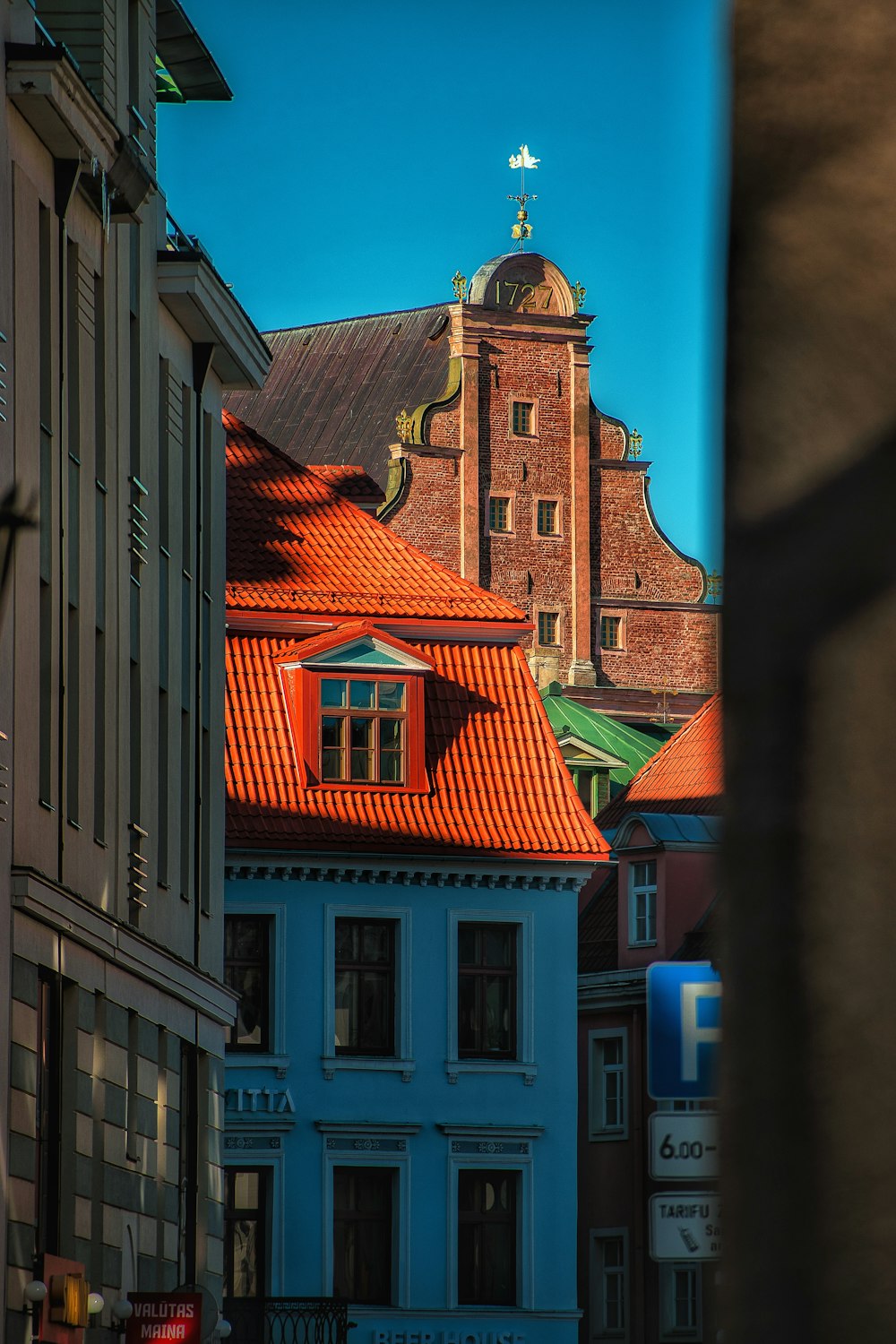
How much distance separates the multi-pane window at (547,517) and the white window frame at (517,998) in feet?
127

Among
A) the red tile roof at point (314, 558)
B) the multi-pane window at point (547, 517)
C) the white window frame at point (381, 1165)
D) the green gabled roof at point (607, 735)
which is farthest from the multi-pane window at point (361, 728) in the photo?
the multi-pane window at point (547, 517)

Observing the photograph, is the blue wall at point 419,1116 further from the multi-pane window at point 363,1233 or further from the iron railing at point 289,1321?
the iron railing at point 289,1321

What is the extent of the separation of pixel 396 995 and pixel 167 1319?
42.7 feet

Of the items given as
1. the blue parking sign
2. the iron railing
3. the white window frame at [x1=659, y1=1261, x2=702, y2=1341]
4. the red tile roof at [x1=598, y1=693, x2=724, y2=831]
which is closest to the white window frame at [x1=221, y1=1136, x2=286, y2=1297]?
the iron railing

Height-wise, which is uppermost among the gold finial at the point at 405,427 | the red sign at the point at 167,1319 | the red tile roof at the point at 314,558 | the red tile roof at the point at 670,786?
the gold finial at the point at 405,427

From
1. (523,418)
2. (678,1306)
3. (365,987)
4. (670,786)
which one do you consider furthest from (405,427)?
(365,987)

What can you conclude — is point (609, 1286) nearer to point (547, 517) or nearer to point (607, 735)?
point (607, 735)

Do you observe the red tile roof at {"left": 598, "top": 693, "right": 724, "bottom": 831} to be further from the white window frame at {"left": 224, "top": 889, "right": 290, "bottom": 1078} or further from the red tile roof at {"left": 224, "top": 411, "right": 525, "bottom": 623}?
the white window frame at {"left": 224, "top": 889, "right": 290, "bottom": 1078}

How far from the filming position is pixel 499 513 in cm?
7031

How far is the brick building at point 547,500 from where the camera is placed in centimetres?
6900

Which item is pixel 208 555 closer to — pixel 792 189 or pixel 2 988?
pixel 2 988

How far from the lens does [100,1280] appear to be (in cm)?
2008

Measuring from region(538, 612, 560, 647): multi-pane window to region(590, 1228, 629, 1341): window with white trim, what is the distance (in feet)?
113

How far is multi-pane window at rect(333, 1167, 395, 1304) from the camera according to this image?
31.2m
